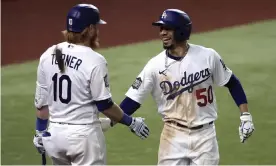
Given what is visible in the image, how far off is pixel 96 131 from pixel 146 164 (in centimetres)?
241

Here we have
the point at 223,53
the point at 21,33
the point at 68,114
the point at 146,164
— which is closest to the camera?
the point at 68,114

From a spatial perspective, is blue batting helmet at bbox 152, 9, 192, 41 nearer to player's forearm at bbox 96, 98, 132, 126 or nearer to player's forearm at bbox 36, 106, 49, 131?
player's forearm at bbox 96, 98, 132, 126

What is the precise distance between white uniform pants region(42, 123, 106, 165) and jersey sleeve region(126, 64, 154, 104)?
0.58 m

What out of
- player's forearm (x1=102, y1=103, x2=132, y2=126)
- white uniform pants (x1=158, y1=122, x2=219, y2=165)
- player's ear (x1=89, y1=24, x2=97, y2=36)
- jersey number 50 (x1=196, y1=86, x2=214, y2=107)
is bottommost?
white uniform pants (x1=158, y1=122, x2=219, y2=165)

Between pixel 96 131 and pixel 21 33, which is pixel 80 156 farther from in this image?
pixel 21 33

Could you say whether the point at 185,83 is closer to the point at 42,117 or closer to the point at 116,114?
the point at 116,114

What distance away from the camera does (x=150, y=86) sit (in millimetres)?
5676

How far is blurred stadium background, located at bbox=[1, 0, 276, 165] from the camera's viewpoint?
791cm

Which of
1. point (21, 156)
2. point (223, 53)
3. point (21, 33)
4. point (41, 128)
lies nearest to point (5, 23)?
point (21, 33)

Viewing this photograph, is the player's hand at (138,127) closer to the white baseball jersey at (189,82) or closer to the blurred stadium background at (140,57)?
the white baseball jersey at (189,82)

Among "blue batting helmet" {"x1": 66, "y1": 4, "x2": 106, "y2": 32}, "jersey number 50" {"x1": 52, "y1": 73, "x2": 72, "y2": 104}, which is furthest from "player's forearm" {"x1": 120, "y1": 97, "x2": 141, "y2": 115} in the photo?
"blue batting helmet" {"x1": 66, "y1": 4, "x2": 106, "y2": 32}

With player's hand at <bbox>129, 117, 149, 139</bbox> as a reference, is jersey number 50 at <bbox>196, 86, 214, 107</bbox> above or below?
above

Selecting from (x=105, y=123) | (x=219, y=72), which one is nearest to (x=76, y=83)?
(x=105, y=123)

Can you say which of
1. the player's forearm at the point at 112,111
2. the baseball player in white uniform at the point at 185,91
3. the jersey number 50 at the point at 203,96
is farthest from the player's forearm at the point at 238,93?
the player's forearm at the point at 112,111
